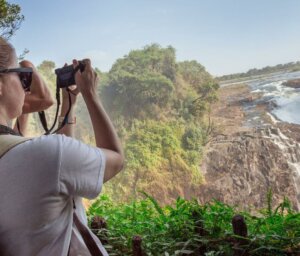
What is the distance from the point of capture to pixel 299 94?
7.88 metres

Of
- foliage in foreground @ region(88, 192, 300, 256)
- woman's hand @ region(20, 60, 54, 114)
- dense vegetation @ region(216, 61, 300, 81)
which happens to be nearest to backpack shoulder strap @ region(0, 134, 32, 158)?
woman's hand @ region(20, 60, 54, 114)

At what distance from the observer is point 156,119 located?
8000 mm

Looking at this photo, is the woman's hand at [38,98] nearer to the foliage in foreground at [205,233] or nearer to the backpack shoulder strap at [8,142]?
the backpack shoulder strap at [8,142]

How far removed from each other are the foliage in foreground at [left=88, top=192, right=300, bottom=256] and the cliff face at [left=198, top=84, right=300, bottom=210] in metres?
6.15

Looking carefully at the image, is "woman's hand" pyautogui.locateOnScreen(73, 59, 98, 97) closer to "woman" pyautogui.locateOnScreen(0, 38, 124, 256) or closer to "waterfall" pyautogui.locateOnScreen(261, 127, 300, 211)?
"woman" pyautogui.locateOnScreen(0, 38, 124, 256)

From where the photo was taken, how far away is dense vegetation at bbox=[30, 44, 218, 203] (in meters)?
7.20

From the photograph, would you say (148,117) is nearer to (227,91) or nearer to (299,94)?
(227,91)

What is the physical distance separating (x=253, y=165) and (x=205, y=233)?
22.6ft

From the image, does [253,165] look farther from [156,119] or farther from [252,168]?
[156,119]

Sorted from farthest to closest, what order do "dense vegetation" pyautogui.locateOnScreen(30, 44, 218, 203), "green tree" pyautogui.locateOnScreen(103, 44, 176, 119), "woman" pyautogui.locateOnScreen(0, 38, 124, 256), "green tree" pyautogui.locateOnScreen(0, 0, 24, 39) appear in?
"green tree" pyautogui.locateOnScreen(103, 44, 176, 119)
"dense vegetation" pyautogui.locateOnScreen(30, 44, 218, 203)
"green tree" pyautogui.locateOnScreen(0, 0, 24, 39)
"woman" pyautogui.locateOnScreen(0, 38, 124, 256)

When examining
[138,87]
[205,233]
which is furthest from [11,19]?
[138,87]

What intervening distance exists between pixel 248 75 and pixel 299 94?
1.01m

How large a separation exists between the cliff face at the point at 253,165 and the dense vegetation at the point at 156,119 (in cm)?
32

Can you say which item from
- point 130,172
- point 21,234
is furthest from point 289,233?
point 130,172
